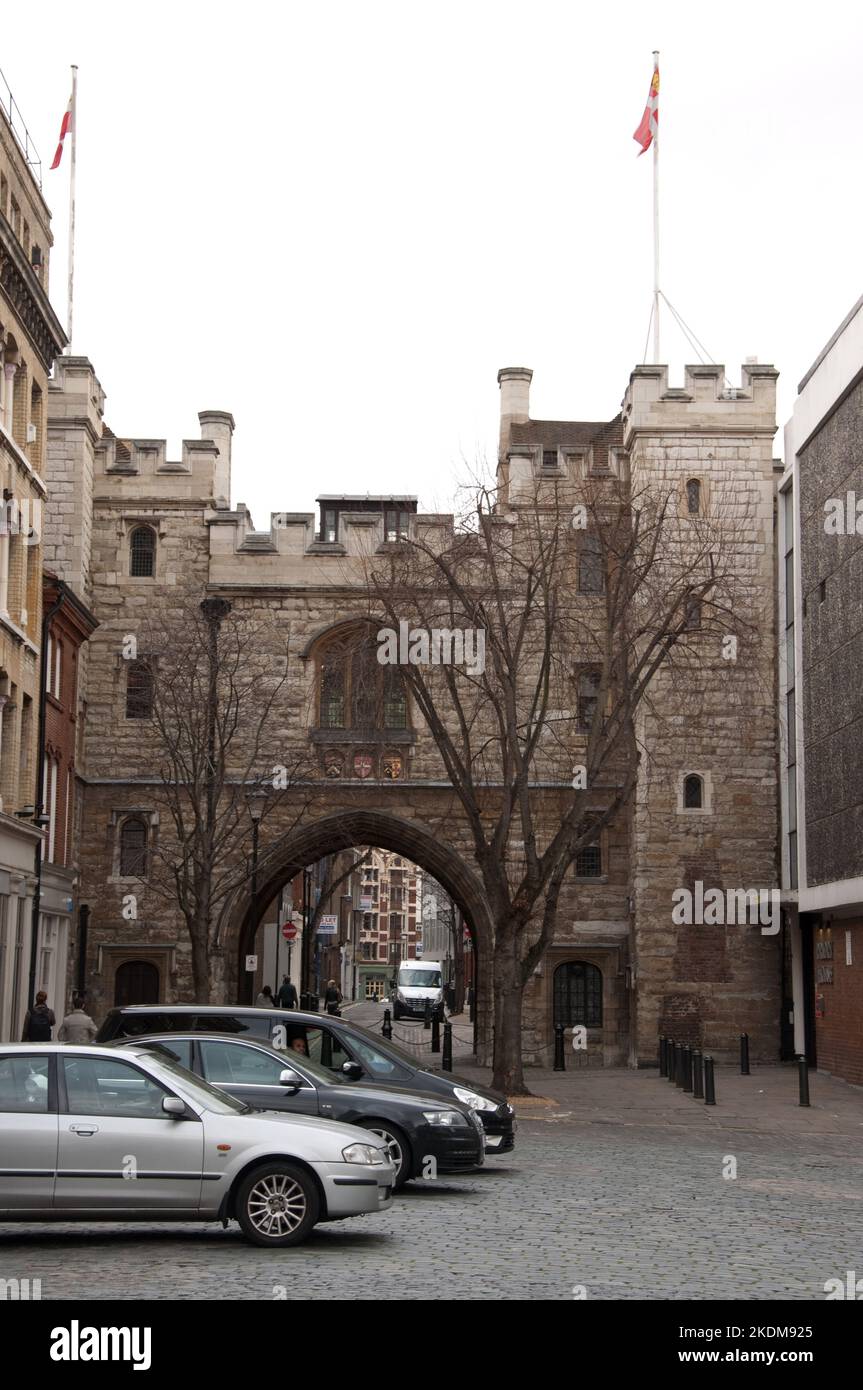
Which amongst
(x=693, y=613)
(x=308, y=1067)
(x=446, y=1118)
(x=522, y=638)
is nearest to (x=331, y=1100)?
(x=308, y=1067)

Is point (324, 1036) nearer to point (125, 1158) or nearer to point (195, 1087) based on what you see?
point (195, 1087)

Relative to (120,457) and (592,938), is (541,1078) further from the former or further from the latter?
(120,457)

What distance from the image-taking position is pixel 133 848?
39188mm

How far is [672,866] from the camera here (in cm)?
3716

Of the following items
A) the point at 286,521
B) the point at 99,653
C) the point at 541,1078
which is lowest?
the point at 541,1078

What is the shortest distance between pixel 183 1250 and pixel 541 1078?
895 inches

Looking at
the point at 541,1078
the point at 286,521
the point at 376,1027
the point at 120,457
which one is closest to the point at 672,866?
the point at 541,1078

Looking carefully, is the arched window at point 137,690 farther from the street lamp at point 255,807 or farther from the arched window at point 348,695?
the street lamp at point 255,807

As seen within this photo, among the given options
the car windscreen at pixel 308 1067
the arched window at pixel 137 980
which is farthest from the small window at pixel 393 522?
the car windscreen at pixel 308 1067

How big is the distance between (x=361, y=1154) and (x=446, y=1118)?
3.80 m

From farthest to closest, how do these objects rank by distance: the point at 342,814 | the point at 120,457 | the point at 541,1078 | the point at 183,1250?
the point at 120,457 < the point at 342,814 < the point at 541,1078 < the point at 183,1250

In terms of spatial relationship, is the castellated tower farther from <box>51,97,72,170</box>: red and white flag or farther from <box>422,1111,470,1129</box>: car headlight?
<box>422,1111,470,1129</box>: car headlight

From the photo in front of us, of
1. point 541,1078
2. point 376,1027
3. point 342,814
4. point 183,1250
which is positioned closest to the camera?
point 183,1250

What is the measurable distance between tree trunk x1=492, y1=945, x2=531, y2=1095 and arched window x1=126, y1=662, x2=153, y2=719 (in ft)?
45.5
